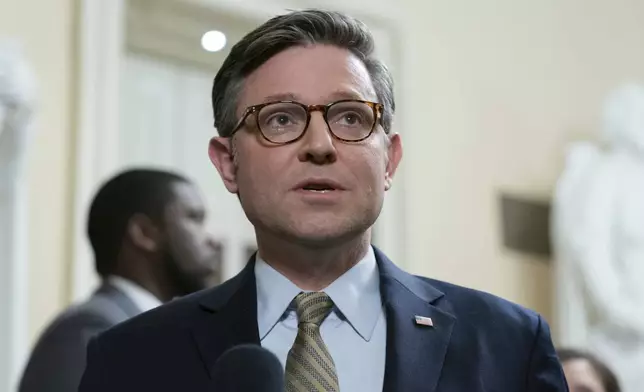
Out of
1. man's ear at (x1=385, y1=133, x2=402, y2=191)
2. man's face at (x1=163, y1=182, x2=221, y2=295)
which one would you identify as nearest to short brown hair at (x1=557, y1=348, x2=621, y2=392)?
man's face at (x1=163, y1=182, x2=221, y2=295)

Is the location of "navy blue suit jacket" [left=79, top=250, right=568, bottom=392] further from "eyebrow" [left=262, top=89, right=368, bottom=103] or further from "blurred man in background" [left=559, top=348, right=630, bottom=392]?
"blurred man in background" [left=559, top=348, right=630, bottom=392]

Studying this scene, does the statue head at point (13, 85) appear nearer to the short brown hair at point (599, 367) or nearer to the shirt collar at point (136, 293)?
the shirt collar at point (136, 293)

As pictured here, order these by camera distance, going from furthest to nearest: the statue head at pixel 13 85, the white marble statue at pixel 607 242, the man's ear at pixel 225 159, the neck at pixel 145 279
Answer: the white marble statue at pixel 607 242 < the statue head at pixel 13 85 < the neck at pixel 145 279 < the man's ear at pixel 225 159

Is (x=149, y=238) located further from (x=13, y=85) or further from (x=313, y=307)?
(x=313, y=307)

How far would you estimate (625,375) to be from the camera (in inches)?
256

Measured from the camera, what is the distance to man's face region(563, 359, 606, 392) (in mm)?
3232

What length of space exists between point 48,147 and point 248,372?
4037 millimetres

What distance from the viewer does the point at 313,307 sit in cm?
174

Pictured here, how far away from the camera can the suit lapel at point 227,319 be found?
168 cm

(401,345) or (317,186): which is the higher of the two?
(317,186)

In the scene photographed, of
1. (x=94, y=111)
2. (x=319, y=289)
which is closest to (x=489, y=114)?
(x=94, y=111)

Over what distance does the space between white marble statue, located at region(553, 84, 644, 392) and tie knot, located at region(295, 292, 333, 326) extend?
192 inches

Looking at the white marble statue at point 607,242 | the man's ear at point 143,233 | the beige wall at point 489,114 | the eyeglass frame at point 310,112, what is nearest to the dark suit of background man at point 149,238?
the man's ear at point 143,233

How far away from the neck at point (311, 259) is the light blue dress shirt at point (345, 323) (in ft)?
0.03
